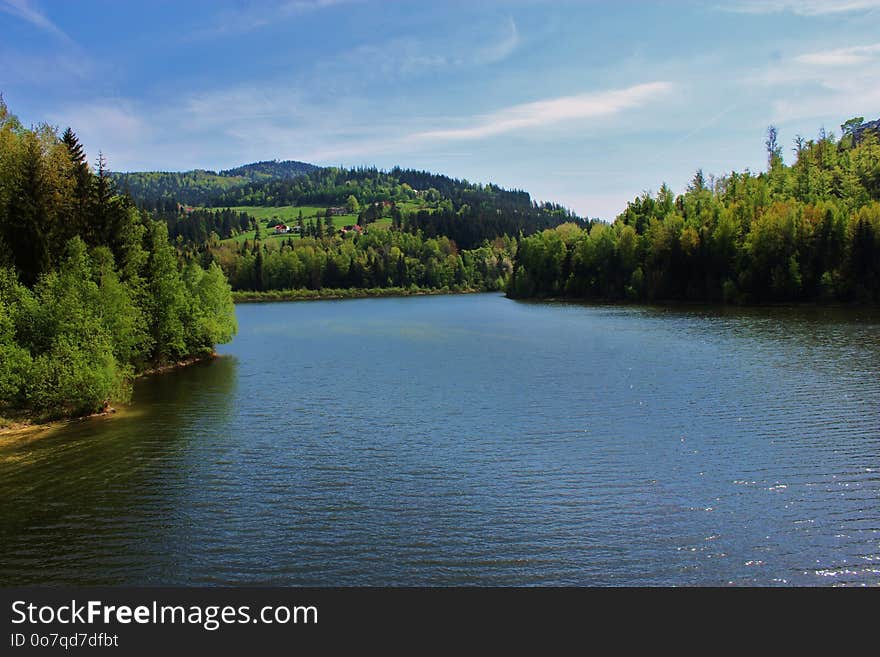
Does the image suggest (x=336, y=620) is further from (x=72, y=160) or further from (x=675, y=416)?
(x=72, y=160)

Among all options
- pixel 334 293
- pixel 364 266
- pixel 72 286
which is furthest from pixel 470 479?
pixel 364 266

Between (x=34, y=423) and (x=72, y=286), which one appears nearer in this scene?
(x=34, y=423)

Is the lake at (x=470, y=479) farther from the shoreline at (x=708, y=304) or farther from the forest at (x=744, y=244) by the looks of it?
the forest at (x=744, y=244)

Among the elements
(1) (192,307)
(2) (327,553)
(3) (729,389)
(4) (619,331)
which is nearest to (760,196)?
(4) (619,331)

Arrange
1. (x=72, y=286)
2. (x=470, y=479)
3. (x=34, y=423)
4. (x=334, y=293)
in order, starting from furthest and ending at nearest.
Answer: (x=334, y=293) → (x=72, y=286) → (x=34, y=423) → (x=470, y=479)

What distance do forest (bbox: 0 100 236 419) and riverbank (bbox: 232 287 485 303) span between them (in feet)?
359

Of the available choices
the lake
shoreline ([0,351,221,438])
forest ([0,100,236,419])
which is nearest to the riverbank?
forest ([0,100,236,419])

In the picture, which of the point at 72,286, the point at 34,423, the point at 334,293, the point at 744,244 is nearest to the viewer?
the point at 34,423

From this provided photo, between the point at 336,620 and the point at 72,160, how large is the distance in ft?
122

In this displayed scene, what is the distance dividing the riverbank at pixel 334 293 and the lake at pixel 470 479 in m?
116

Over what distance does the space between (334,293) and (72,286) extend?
132m

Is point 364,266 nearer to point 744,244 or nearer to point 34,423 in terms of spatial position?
point 744,244

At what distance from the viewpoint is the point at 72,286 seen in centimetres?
3197

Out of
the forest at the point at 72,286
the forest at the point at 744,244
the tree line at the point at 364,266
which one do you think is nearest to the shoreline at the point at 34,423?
the forest at the point at 72,286
